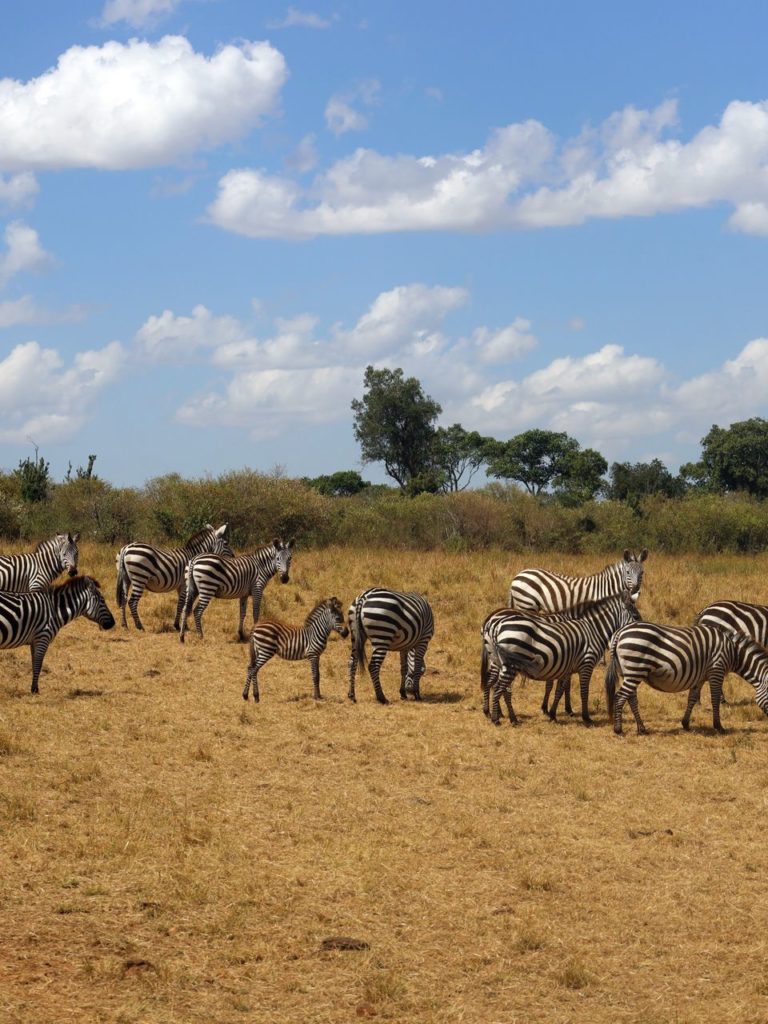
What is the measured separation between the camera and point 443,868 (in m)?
9.02

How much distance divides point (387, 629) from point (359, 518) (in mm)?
22818

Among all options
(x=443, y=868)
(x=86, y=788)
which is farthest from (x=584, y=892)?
(x=86, y=788)

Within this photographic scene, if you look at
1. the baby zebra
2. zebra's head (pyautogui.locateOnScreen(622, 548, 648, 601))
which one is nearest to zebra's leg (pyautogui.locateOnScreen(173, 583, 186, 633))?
the baby zebra

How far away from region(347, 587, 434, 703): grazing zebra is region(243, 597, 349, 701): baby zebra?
14.6 inches

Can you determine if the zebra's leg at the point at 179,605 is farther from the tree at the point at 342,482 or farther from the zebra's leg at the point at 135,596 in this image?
the tree at the point at 342,482

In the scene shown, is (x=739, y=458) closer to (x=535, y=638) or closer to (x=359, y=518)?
(x=359, y=518)

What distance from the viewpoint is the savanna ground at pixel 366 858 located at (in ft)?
22.4

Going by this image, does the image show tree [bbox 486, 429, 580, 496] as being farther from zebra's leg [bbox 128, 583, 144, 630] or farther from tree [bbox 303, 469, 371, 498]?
zebra's leg [bbox 128, 583, 144, 630]

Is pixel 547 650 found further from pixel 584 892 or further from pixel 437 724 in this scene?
pixel 584 892

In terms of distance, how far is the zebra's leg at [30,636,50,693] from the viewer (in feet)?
47.1

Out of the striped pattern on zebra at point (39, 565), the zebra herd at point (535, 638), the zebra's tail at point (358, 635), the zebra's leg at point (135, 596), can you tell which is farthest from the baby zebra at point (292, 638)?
the zebra's leg at point (135, 596)

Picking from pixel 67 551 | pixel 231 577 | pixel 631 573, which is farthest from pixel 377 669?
pixel 67 551

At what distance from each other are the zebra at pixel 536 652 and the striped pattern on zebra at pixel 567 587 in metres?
3.51

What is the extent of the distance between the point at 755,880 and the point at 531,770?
3.25m
